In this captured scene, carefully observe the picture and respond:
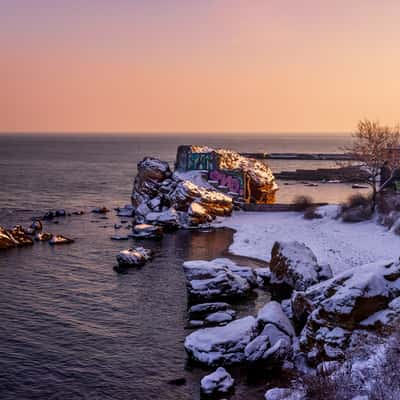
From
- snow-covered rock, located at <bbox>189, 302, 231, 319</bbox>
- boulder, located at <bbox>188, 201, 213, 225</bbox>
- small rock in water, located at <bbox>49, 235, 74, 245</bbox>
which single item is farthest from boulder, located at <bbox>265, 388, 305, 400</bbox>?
boulder, located at <bbox>188, 201, 213, 225</bbox>

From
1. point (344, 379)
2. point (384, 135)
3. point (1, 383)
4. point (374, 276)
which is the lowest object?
point (1, 383)

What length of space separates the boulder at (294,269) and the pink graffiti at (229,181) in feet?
118

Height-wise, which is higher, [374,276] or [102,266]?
[374,276]

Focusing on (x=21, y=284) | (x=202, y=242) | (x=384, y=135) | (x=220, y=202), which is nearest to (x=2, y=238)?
(x=21, y=284)

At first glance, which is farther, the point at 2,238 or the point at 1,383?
the point at 2,238

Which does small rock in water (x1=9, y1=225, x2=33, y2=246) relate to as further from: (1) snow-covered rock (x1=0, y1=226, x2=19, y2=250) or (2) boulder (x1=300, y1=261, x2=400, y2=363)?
(2) boulder (x1=300, y1=261, x2=400, y2=363)

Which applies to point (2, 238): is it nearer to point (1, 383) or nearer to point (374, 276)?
point (1, 383)

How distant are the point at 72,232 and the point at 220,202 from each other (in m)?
19.7

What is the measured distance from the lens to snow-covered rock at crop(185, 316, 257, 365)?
86.0ft

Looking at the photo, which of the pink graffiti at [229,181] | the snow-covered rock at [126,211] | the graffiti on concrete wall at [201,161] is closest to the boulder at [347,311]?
the pink graffiti at [229,181]

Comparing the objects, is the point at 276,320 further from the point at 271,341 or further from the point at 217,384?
the point at 217,384

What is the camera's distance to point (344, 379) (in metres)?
19.3

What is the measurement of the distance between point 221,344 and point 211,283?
9.34m

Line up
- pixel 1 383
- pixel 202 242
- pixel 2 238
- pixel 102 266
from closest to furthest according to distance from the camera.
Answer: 1. pixel 1 383
2. pixel 102 266
3. pixel 2 238
4. pixel 202 242
